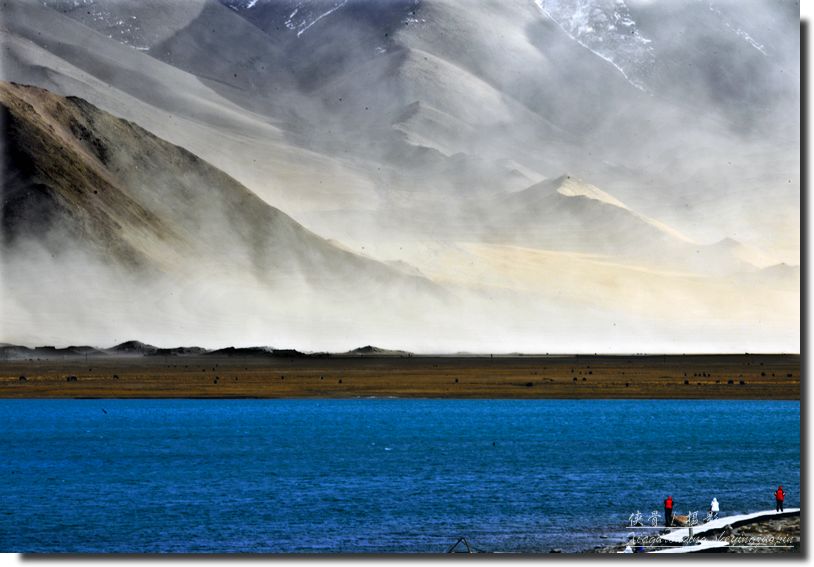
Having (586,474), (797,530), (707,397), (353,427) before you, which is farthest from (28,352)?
(797,530)

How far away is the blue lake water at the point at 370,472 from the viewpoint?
31.4m

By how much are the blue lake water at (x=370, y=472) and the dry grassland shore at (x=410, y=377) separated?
5.56 feet

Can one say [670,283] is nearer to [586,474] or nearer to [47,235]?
[586,474]

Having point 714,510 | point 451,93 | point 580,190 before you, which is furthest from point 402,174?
point 714,510

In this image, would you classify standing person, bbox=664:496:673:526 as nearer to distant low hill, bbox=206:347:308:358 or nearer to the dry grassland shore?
the dry grassland shore

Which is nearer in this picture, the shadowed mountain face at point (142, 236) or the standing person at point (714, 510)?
the standing person at point (714, 510)

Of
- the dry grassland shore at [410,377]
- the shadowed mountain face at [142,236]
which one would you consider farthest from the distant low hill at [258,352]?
the shadowed mountain face at [142,236]

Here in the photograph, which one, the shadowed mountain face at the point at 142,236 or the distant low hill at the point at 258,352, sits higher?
the shadowed mountain face at the point at 142,236

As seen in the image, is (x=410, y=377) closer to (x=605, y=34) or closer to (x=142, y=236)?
(x=605, y=34)

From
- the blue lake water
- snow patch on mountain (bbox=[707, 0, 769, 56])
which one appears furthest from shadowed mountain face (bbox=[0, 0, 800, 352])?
the blue lake water

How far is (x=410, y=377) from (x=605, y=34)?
59.7 ft

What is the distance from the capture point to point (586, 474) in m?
39.2

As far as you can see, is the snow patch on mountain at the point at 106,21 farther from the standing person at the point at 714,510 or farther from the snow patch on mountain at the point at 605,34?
the standing person at the point at 714,510

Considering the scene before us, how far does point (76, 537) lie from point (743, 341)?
33.8 meters
